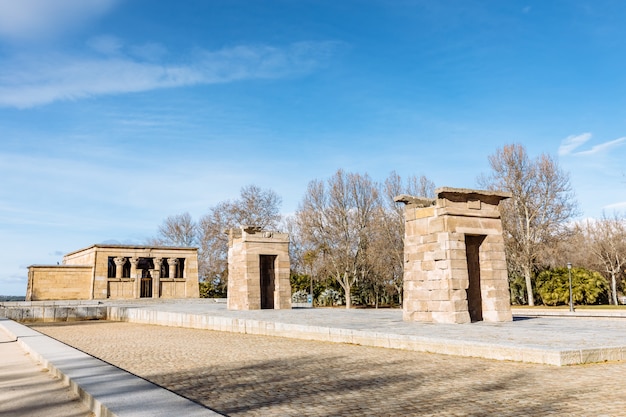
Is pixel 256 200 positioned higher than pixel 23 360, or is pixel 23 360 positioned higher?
pixel 256 200

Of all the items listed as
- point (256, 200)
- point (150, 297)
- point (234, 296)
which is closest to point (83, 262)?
point (150, 297)

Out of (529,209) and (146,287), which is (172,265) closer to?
(146,287)

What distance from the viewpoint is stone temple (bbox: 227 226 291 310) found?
73.8 ft

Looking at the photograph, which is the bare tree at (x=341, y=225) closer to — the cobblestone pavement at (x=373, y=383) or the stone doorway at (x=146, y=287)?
the stone doorway at (x=146, y=287)

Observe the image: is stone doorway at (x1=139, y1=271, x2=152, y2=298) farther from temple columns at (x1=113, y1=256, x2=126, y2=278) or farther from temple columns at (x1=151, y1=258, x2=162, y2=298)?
temple columns at (x1=113, y1=256, x2=126, y2=278)

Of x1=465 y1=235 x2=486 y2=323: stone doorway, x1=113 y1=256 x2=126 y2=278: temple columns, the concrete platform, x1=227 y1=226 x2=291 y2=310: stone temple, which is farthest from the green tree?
x1=113 y1=256 x2=126 y2=278: temple columns

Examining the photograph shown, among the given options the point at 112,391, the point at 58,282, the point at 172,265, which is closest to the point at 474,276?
the point at 112,391

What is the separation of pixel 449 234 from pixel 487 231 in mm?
1642

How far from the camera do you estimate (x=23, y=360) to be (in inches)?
389

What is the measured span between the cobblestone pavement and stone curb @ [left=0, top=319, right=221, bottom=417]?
2.06 feet

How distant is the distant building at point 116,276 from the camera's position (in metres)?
38.9

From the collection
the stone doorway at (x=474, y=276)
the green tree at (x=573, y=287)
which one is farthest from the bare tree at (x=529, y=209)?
the stone doorway at (x=474, y=276)

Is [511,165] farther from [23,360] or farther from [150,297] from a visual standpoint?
[23,360]

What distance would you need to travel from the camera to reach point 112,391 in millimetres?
5648
